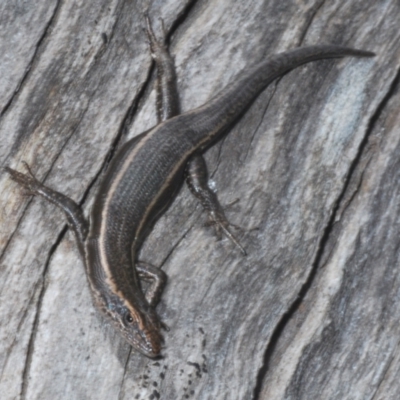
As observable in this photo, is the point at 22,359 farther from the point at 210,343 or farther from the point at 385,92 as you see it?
the point at 385,92

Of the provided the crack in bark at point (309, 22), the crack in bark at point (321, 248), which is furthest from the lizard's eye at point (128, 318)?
the crack in bark at point (309, 22)

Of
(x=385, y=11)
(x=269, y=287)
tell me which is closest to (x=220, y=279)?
(x=269, y=287)

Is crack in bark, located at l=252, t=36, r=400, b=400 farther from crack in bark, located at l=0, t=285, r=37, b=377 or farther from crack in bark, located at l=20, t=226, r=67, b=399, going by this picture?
crack in bark, located at l=0, t=285, r=37, b=377

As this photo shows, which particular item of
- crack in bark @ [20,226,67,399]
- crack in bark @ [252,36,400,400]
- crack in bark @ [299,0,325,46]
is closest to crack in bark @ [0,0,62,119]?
crack in bark @ [20,226,67,399]

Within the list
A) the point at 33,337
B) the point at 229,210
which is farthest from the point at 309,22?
the point at 33,337

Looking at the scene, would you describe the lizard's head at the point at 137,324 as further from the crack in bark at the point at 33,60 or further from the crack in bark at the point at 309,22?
the crack in bark at the point at 309,22

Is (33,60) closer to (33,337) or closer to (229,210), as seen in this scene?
(229,210)
